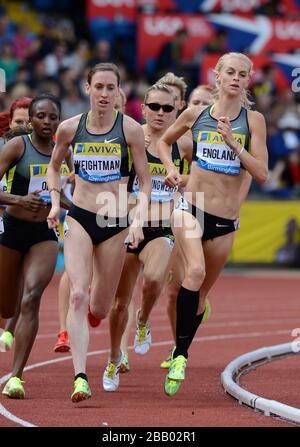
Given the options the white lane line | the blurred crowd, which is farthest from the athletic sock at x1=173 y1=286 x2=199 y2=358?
the blurred crowd

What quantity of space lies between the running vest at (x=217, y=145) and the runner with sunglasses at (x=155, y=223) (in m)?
1.32

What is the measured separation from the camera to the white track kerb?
25.8 feet

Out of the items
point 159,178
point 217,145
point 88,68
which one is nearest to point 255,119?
point 217,145

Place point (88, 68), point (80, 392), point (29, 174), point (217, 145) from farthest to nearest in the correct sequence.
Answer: point (88, 68) → point (29, 174) → point (217, 145) → point (80, 392)

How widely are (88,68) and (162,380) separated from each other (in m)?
14.3

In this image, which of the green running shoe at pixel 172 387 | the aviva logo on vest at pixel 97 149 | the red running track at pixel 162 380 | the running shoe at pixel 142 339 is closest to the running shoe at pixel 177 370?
the green running shoe at pixel 172 387

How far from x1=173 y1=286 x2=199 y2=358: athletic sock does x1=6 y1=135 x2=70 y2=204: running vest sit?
1404mm

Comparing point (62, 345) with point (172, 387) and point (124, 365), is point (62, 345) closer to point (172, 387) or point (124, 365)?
point (124, 365)

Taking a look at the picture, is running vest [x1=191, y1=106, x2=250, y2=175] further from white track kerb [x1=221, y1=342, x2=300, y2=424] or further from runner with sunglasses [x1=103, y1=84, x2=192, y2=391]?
white track kerb [x1=221, y1=342, x2=300, y2=424]

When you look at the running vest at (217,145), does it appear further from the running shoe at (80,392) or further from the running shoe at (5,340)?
the running shoe at (5,340)

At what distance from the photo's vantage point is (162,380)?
33.6ft

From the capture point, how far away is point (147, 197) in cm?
908

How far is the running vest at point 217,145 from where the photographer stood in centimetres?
916

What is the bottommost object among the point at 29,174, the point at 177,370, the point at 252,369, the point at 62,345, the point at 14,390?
the point at 252,369
